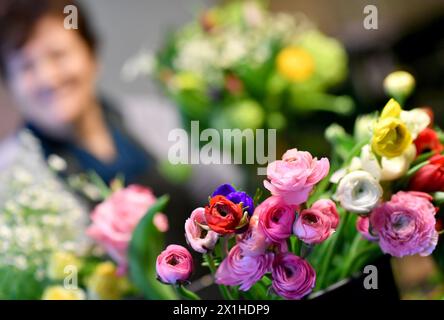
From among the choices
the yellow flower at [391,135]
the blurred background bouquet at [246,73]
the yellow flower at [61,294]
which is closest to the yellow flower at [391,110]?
the yellow flower at [391,135]

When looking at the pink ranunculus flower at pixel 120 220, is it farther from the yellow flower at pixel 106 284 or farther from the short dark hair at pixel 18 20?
the short dark hair at pixel 18 20

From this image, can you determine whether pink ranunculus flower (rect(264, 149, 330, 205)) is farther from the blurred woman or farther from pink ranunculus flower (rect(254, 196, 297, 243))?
the blurred woman

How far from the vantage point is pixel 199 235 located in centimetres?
46

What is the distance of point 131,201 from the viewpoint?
2.18 ft

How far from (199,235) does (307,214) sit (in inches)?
3.4

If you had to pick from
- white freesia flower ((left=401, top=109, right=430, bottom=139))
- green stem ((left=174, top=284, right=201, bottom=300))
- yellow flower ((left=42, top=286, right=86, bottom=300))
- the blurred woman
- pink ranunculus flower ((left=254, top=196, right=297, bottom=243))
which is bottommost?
yellow flower ((left=42, top=286, right=86, bottom=300))

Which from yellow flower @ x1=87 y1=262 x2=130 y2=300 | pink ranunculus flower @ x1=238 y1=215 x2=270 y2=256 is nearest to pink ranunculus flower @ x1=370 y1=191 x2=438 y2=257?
pink ranunculus flower @ x1=238 y1=215 x2=270 y2=256

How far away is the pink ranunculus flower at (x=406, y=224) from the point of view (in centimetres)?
46

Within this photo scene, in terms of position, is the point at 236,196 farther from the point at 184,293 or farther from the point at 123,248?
the point at 123,248

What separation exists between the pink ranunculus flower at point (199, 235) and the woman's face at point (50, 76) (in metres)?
0.85

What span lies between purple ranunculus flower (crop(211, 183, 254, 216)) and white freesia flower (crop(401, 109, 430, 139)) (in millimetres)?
158

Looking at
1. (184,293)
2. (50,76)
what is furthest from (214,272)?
(50,76)

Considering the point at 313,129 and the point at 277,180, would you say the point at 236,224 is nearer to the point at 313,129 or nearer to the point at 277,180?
the point at 277,180

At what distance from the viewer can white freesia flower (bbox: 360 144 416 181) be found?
49cm
